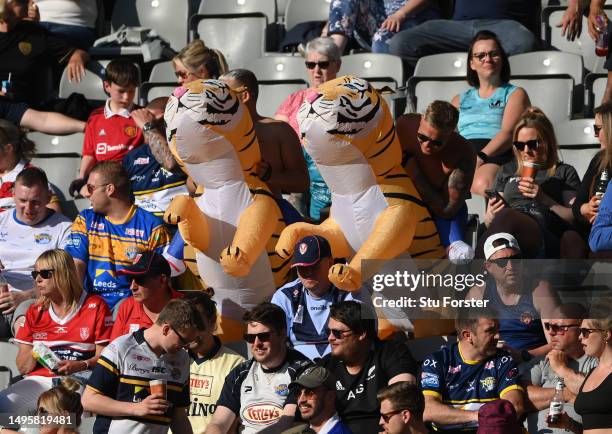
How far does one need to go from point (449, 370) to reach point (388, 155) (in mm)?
1052

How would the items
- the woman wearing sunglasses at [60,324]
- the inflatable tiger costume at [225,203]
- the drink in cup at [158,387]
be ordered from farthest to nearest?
1. the woman wearing sunglasses at [60,324]
2. the inflatable tiger costume at [225,203]
3. the drink in cup at [158,387]

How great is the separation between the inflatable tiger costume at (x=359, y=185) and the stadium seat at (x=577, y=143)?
161 centimetres

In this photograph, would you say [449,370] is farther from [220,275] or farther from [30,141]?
[30,141]

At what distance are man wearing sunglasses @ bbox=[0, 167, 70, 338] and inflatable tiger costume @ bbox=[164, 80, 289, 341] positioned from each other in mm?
1286

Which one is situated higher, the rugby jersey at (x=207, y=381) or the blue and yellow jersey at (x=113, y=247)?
the blue and yellow jersey at (x=113, y=247)

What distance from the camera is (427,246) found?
6586 millimetres

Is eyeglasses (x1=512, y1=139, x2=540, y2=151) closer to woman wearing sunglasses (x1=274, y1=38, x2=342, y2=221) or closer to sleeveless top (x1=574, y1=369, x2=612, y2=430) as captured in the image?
woman wearing sunglasses (x1=274, y1=38, x2=342, y2=221)

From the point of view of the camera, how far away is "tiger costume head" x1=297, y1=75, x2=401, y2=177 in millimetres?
6355

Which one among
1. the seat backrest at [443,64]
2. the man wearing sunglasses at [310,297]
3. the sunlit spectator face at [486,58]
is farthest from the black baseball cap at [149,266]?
the seat backrest at [443,64]

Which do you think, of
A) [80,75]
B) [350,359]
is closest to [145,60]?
[80,75]

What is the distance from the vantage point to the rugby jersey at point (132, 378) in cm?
586

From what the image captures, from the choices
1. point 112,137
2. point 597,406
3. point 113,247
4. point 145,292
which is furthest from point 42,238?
point 597,406

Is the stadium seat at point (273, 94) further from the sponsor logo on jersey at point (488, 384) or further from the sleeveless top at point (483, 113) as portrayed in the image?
the sponsor logo on jersey at point (488, 384)

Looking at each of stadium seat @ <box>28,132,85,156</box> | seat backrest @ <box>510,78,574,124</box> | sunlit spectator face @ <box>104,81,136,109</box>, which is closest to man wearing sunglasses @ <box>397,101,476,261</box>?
seat backrest @ <box>510,78,574,124</box>
